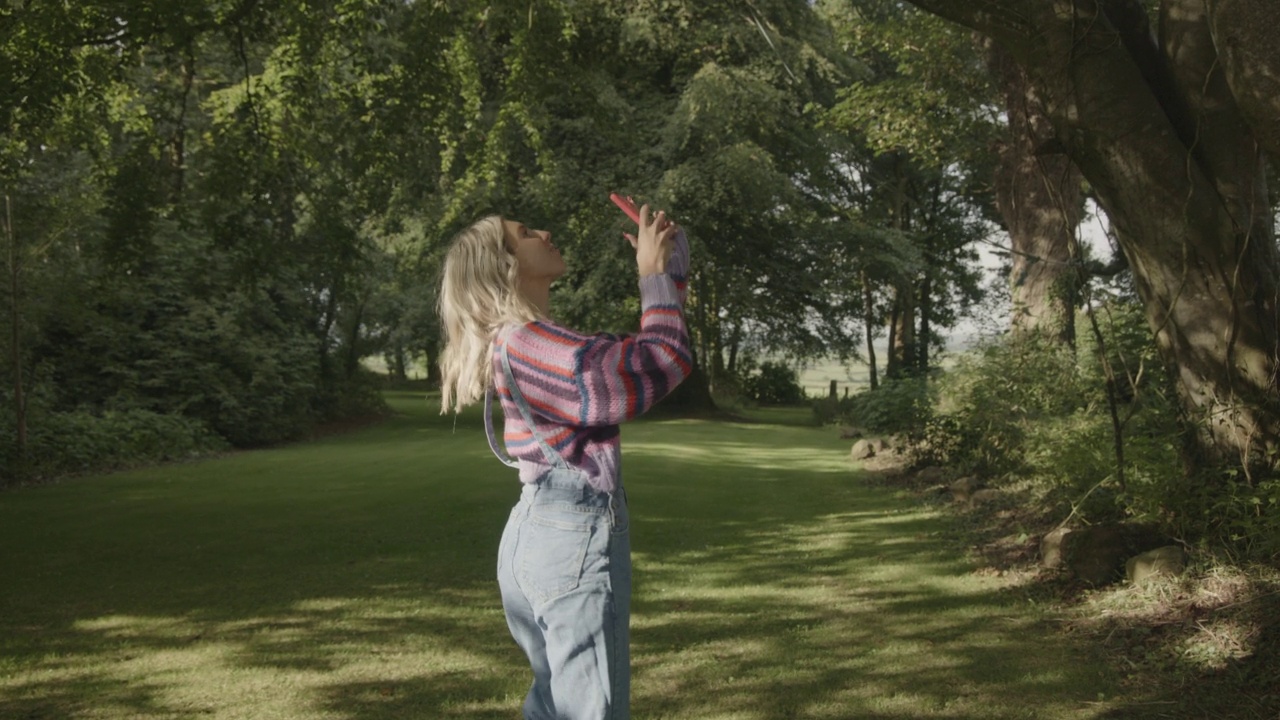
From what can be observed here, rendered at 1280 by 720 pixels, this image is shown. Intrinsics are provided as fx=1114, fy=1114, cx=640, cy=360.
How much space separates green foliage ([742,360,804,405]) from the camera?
1517 inches

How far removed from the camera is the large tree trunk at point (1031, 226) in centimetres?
1123

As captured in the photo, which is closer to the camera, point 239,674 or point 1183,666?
point 1183,666

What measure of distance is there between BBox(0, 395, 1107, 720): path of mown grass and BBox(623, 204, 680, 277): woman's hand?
2.75m

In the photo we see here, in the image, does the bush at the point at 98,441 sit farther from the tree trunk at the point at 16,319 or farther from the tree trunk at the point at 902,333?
the tree trunk at the point at 902,333

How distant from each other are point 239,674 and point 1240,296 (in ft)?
18.2

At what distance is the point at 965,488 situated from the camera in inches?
439

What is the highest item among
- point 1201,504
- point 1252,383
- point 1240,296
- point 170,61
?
point 170,61

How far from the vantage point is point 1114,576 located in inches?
264

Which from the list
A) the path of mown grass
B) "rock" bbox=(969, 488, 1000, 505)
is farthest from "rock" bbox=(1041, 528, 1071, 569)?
"rock" bbox=(969, 488, 1000, 505)

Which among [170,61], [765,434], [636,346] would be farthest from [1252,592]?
[765,434]

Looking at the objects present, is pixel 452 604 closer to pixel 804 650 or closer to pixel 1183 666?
pixel 804 650

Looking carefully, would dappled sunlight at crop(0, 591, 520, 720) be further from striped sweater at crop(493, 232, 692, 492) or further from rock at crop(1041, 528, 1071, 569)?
rock at crop(1041, 528, 1071, 569)

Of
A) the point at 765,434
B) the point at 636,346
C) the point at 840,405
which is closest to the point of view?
the point at 636,346

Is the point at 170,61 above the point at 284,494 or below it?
above
